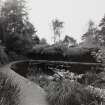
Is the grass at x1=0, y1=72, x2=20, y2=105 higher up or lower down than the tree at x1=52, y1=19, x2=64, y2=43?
lower down

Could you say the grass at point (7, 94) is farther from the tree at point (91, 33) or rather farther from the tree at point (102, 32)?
the tree at point (91, 33)

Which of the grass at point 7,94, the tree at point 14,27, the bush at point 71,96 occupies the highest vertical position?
the tree at point 14,27

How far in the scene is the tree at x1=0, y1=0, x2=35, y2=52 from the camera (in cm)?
1637

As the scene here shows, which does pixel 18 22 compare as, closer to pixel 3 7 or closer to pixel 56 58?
pixel 3 7

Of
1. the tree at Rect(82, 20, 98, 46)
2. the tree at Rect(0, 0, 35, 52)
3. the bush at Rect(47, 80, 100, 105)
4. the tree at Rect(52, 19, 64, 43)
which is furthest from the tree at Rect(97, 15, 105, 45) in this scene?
the bush at Rect(47, 80, 100, 105)

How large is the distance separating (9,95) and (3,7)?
587 inches

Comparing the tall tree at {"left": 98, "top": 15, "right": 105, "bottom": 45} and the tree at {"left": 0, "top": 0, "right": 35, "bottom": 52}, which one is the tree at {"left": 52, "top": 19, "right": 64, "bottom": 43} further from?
the tree at {"left": 0, "top": 0, "right": 35, "bottom": 52}

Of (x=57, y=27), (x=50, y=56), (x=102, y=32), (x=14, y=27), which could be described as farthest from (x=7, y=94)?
(x=102, y=32)

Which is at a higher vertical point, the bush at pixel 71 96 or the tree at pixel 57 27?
the tree at pixel 57 27

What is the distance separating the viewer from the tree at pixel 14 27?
16.4 m

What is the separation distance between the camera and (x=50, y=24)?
1116 inches

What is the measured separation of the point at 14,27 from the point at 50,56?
4.88 m

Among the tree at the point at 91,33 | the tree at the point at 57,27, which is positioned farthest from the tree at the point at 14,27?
the tree at the point at 91,33

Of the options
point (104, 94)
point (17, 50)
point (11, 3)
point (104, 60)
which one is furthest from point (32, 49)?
point (104, 94)
